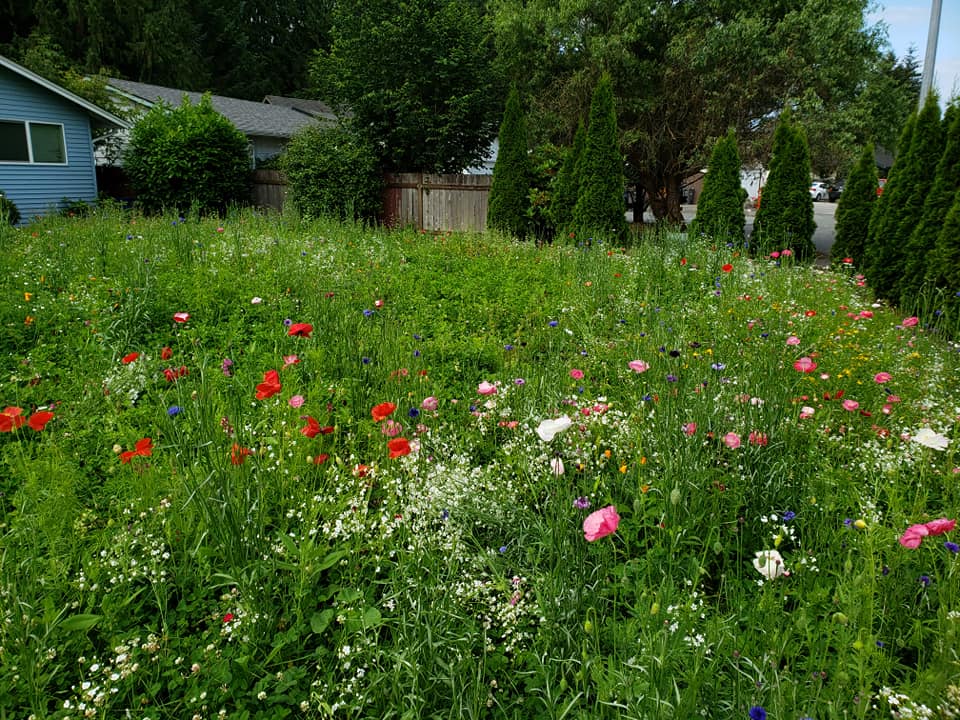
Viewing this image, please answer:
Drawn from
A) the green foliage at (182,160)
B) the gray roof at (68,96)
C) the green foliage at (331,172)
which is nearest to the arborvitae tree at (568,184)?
the green foliage at (331,172)

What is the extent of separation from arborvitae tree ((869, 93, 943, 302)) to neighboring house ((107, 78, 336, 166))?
17.1 metres

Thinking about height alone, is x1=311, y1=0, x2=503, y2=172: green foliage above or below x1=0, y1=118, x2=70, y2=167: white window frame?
above

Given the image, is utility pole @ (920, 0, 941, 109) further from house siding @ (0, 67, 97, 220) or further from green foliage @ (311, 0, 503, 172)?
house siding @ (0, 67, 97, 220)

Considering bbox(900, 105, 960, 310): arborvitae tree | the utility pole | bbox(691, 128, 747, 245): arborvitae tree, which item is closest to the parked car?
the utility pole

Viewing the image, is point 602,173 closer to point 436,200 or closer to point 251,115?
point 436,200

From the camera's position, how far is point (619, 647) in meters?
1.67

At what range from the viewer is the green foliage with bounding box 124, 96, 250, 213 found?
46.9ft

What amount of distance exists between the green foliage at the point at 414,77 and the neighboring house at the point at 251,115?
6532 mm

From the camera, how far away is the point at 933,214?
6.09 meters

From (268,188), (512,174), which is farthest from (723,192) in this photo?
(268,188)

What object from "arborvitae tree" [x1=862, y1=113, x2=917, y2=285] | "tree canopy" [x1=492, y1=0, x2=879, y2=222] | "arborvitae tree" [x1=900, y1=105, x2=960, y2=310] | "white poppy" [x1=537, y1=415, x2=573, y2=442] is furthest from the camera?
"tree canopy" [x1=492, y1=0, x2=879, y2=222]

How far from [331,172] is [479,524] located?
12.4 meters

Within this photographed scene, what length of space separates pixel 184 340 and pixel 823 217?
31265 millimetres

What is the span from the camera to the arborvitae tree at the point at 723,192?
965 centimetres
